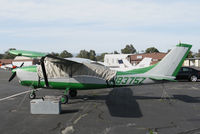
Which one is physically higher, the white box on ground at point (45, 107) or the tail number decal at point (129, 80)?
the tail number decal at point (129, 80)

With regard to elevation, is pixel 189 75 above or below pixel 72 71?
below

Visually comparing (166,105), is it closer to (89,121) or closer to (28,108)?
(89,121)

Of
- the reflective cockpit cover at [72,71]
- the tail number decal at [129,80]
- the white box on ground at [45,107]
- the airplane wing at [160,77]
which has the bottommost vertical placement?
the white box on ground at [45,107]

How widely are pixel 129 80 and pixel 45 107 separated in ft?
15.7

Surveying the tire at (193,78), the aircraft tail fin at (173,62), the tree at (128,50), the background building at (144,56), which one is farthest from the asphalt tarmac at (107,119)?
the tree at (128,50)

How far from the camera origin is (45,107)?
8258 mm

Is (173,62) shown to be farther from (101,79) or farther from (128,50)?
(128,50)

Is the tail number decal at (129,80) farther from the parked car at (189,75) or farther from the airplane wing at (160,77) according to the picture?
the parked car at (189,75)

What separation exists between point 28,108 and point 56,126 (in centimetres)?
332

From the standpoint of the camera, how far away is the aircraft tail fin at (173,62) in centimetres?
967

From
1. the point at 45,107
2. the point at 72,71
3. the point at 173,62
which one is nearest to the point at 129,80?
the point at 173,62

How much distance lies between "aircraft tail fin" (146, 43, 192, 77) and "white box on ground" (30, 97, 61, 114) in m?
5.48

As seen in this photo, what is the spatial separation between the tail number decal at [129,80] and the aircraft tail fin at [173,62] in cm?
76

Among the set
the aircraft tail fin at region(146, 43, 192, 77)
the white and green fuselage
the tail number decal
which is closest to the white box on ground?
the white and green fuselage
